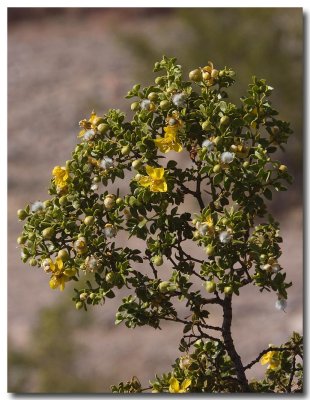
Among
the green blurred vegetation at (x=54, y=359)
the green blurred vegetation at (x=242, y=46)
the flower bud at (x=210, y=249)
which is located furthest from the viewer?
the green blurred vegetation at (x=242, y=46)

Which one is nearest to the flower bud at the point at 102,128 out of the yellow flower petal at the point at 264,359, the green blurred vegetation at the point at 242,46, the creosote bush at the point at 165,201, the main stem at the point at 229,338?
the creosote bush at the point at 165,201

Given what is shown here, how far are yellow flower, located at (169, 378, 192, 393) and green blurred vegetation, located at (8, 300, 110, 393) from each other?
244cm

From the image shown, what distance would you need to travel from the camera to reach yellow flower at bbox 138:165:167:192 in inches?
54.1

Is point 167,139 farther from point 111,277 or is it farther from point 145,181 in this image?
point 111,277

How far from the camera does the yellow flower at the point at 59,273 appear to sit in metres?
1.40

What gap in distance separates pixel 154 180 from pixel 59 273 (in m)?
0.21

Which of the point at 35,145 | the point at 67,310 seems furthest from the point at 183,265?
the point at 35,145

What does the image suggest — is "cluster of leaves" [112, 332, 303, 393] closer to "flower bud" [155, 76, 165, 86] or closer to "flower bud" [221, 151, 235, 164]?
"flower bud" [221, 151, 235, 164]

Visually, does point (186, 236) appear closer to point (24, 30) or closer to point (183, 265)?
point (183, 265)

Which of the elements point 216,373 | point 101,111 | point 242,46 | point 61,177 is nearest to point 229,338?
point 216,373

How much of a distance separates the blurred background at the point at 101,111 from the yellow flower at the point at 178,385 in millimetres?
1776

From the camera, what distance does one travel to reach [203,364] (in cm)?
149

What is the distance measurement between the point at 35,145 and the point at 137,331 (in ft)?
7.16

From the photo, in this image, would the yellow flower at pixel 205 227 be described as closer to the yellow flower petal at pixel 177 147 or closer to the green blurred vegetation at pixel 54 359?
the yellow flower petal at pixel 177 147
